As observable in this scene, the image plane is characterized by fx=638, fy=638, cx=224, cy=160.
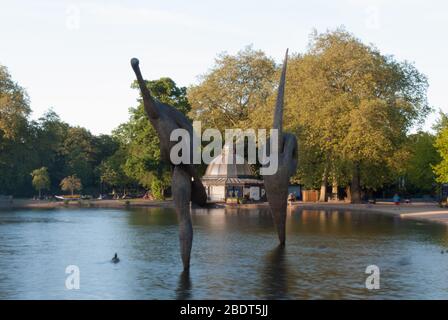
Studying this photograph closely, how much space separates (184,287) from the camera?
15.5 meters

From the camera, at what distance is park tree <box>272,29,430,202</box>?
5850 cm

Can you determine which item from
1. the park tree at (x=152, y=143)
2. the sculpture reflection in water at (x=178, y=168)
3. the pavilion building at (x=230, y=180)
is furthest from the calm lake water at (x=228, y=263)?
the park tree at (x=152, y=143)

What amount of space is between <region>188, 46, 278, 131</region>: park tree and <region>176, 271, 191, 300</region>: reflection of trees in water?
187ft

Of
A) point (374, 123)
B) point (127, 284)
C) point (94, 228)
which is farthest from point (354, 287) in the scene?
point (374, 123)

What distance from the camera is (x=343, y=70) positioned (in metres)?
63.1

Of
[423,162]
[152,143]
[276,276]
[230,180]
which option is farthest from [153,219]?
[423,162]

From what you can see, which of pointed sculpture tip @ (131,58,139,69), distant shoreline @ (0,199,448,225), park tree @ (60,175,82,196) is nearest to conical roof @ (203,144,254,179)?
distant shoreline @ (0,199,448,225)

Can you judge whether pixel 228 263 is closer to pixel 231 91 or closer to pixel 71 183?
pixel 231 91

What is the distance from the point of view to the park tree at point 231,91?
7462cm

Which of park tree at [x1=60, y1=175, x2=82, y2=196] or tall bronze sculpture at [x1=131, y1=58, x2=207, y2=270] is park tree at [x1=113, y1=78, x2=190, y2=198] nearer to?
park tree at [x1=60, y1=175, x2=82, y2=196]

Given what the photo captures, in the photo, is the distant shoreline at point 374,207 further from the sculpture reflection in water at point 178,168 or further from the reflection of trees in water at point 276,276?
the sculpture reflection in water at point 178,168

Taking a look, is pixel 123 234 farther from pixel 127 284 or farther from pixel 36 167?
pixel 36 167

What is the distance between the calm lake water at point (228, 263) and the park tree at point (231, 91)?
136 ft
